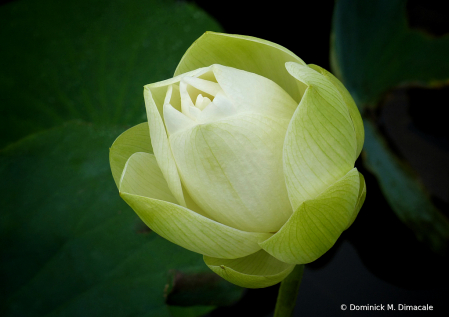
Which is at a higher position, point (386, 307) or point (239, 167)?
point (239, 167)

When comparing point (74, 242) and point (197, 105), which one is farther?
point (74, 242)

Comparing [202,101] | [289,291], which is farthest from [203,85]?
[289,291]

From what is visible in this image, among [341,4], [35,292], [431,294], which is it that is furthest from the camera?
[341,4]

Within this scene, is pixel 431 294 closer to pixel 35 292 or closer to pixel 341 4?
pixel 341 4

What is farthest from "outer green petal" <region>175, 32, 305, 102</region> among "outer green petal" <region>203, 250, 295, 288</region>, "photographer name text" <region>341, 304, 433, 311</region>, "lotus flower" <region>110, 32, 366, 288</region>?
"photographer name text" <region>341, 304, 433, 311</region>

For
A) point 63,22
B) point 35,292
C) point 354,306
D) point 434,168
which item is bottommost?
point 354,306

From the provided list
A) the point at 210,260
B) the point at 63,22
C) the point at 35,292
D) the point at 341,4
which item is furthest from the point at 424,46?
the point at 35,292

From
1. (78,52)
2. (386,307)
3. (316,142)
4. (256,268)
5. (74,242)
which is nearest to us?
(316,142)

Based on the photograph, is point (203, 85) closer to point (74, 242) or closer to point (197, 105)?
point (197, 105)
